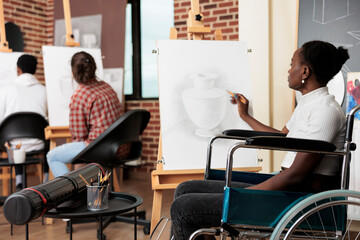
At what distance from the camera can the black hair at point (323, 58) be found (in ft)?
5.48

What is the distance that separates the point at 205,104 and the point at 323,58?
0.86m

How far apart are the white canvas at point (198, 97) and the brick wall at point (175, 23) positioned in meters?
1.97

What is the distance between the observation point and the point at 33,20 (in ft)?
17.9

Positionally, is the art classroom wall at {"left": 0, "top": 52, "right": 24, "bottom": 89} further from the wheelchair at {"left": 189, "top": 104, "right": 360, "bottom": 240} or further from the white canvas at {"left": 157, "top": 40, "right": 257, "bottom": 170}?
the wheelchair at {"left": 189, "top": 104, "right": 360, "bottom": 240}

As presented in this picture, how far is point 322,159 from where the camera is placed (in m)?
1.57

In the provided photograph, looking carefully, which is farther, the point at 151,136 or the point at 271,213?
the point at 151,136

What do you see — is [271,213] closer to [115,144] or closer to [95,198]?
[95,198]

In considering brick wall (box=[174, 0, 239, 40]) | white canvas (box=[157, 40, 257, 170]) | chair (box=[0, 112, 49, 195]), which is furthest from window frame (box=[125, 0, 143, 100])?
white canvas (box=[157, 40, 257, 170])

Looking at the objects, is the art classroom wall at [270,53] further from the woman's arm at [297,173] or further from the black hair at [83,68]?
the woman's arm at [297,173]

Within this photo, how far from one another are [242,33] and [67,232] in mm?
1923

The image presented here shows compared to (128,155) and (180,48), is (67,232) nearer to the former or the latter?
(128,155)

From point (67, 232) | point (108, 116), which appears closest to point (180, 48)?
point (108, 116)

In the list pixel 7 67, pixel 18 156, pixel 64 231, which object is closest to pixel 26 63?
pixel 7 67

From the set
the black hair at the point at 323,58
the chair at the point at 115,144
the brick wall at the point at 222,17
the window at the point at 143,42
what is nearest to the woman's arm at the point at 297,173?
the black hair at the point at 323,58
